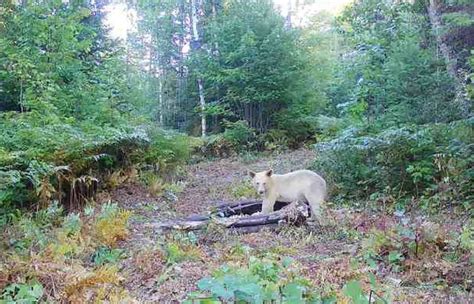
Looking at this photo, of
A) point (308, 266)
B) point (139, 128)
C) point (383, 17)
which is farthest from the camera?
point (383, 17)

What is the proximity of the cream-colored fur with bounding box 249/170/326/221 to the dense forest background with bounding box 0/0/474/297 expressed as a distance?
1.40 meters

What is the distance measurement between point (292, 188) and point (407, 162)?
2398 mm

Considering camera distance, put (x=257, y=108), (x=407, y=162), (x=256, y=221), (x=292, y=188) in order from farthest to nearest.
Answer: (x=257, y=108) < (x=407, y=162) < (x=292, y=188) < (x=256, y=221)

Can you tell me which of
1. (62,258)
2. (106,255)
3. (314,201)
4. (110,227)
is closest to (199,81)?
(314,201)

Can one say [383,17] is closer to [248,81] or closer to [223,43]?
[248,81]

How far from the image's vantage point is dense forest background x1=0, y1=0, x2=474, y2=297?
724 centimetres

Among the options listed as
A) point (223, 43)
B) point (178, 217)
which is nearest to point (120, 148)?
point (178, 217)

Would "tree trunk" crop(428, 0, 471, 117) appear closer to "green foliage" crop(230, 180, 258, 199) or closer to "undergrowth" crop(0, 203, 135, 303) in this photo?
"green foliage" crop(230, 180, 258, 199)

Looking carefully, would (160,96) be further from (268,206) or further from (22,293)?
(22,293)

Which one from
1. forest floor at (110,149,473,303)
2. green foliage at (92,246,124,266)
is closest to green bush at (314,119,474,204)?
forest floor at (110,149,473,303)

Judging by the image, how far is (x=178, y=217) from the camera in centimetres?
785

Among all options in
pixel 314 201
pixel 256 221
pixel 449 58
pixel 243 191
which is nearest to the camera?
pixel 256 221

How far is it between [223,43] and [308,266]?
1485 cm

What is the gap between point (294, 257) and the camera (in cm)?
498
